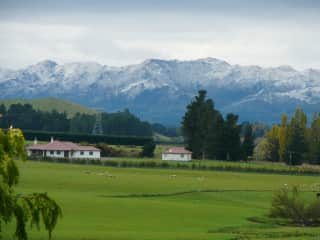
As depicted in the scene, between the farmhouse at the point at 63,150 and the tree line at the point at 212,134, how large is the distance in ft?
63.0

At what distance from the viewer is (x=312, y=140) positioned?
125062 mm

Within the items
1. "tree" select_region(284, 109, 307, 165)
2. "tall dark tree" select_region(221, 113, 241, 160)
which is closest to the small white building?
"tall dark tree" select_region(221, 113, 241, 160)

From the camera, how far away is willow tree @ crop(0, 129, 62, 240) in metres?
17.4

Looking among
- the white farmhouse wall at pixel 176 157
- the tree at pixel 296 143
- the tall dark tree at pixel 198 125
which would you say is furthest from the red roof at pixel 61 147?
the tree at pixel 296 143

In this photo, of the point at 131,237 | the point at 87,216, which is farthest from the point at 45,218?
the point at 87,216

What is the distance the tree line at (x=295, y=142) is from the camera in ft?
401

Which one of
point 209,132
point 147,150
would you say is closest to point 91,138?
point 147,150

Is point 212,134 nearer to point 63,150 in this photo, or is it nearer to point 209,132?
point 209,132

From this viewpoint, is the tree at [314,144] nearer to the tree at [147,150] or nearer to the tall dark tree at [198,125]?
the tall dark tree at [198,125]

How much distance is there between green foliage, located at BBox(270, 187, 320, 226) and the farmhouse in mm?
76343

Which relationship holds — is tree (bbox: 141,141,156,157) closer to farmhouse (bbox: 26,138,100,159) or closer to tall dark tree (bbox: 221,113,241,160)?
farmhouse (bbox: 26,138,100,159)

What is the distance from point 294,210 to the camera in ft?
151

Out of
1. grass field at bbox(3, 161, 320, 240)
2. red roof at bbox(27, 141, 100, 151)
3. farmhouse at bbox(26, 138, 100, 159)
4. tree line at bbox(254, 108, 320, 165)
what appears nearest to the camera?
grass field at bbox(3, 161, 320, 240)

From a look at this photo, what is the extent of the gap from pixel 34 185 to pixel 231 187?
17920 mm
